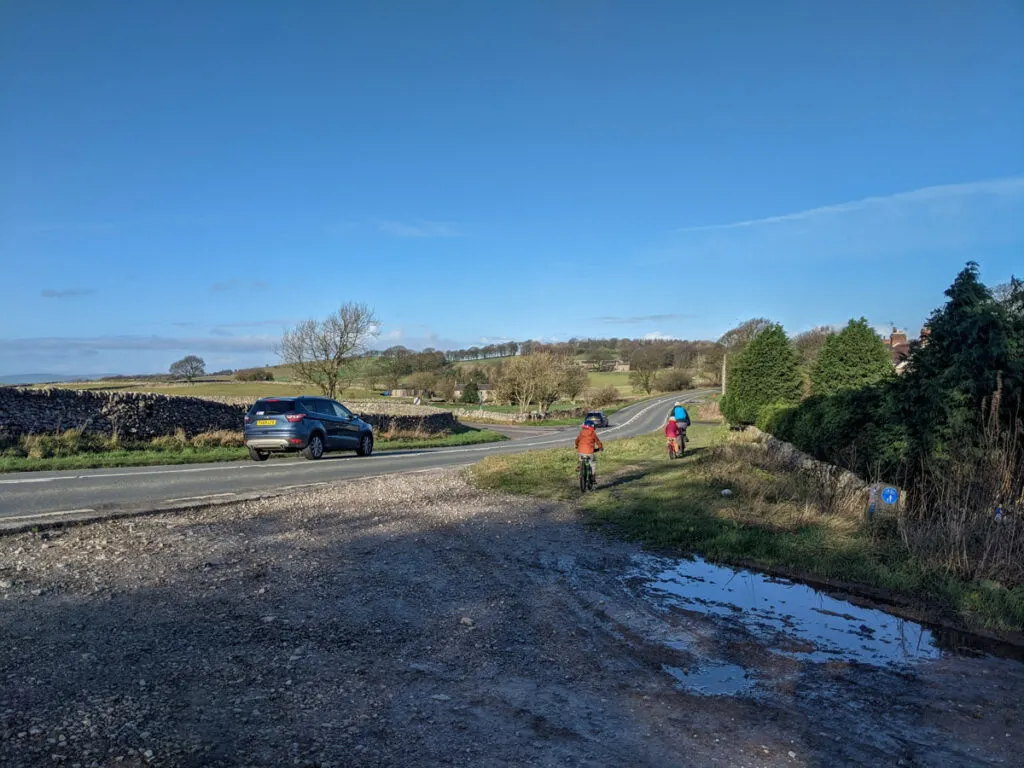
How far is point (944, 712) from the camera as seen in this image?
4070 mm

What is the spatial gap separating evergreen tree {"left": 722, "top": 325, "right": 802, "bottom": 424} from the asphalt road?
14.1 m

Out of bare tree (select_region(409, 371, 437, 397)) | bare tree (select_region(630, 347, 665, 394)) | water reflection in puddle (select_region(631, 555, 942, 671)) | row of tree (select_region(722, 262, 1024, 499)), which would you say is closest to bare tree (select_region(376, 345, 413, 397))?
bare tree (select_region(409, 371, 437, 397))

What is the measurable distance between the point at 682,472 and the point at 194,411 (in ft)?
58.3

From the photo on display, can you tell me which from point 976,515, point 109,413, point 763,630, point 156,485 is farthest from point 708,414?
point 763,630

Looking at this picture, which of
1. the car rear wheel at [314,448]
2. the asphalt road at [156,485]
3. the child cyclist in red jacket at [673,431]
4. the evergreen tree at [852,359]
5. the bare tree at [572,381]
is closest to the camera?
the asphalt road at [156,485]

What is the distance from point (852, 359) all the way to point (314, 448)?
16.7 metres

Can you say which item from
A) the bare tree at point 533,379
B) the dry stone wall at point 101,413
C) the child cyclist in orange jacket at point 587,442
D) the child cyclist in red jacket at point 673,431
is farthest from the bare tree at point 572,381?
the child cyclist in orange jacket at point 587,442

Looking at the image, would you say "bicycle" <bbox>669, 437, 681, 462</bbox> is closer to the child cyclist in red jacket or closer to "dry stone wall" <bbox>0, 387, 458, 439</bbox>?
the child cyclist in red jacket

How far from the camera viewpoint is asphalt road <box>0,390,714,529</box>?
9.64 meters

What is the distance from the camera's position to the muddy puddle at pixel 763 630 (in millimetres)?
4703

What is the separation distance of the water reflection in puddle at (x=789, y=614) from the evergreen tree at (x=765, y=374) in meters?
20.4

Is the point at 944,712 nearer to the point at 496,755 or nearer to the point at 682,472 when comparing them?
the point at 496,755

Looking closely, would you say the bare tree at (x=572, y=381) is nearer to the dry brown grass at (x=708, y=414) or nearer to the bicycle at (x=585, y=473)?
the dry brown grass at (x=708, y=414)

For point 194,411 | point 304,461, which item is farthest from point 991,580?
point 194,411
